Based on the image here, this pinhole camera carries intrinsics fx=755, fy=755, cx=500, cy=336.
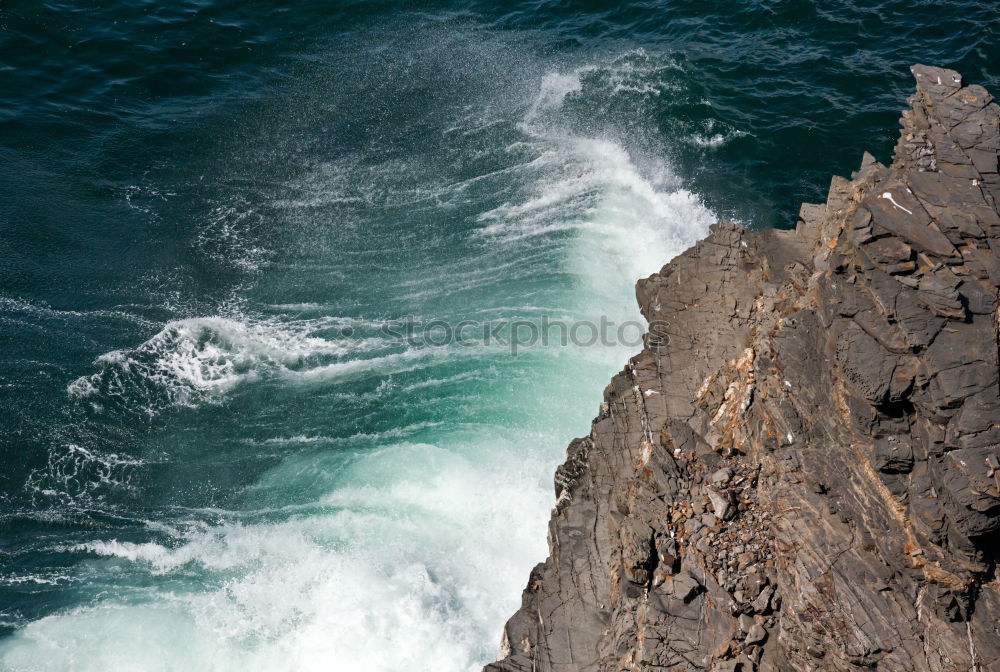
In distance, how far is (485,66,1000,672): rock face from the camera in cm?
1241

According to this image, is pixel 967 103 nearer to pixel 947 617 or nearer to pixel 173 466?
pixel 947 617

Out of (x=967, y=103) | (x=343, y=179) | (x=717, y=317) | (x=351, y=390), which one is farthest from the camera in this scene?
(x=343, y=179)

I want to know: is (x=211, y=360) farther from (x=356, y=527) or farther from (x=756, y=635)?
(x=756, y=635)

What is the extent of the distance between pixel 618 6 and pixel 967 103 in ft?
85.3

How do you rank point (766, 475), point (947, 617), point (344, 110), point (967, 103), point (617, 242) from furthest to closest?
point (344, 110)
point (617, 242)
point (967, 103)
point (766, 475)
point (947, 617)

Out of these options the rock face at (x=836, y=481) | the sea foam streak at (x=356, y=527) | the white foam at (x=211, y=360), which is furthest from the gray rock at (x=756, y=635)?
the white foam at (x=211, y=360)

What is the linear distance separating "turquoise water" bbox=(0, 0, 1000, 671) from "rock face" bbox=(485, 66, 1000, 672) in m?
4.26

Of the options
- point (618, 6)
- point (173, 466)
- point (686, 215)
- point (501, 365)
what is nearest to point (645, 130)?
point (686, 215)

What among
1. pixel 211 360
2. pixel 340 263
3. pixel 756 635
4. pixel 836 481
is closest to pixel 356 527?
pixel 211 360

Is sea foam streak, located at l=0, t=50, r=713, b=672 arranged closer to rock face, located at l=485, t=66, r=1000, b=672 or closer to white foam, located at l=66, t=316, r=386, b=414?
white foam, located at l=66, t=316, r=386, b=414

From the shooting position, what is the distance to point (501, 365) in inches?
944

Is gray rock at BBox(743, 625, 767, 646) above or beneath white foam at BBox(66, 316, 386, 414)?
beneath

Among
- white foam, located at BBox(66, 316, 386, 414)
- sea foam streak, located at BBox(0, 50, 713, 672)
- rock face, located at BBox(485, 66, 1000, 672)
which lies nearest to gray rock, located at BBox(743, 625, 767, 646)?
rock face, located at BBox(485, 66, 1000, 672)

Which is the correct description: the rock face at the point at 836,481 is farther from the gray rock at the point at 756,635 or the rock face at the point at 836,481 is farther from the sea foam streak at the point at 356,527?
the sea foam streak at the point at 356,527
